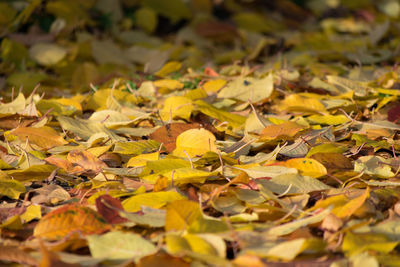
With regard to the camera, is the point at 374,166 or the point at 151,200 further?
the point at 374,166

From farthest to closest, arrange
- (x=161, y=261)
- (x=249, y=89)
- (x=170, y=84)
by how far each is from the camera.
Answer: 1. (x=170, y=84)
2. (x=249, y=89)
3. (x=161, y=261)

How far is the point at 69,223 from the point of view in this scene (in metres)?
0.62

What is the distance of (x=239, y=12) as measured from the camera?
2.51m

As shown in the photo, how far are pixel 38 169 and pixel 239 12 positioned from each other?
1.88 metres

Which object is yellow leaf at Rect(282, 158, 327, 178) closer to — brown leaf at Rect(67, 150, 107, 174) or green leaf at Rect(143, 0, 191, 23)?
brown leaf at Rect(67, 150, 107, 174)

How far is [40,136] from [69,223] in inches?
14.1

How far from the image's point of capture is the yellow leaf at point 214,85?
1.23 m

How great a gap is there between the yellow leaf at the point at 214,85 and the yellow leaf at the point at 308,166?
19.3 inches

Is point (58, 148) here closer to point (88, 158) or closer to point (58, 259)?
point (88, 158)

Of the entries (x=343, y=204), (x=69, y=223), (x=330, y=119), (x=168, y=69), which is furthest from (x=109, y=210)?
(x=168, y=69)

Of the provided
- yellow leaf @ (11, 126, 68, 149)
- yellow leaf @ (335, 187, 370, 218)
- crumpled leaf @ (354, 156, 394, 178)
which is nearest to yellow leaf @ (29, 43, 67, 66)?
yellow leaf @ (11, 126, 68, 149)

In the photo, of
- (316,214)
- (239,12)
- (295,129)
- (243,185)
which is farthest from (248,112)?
(239,12)

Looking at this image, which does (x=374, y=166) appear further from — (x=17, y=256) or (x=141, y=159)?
(x=17, y=256)

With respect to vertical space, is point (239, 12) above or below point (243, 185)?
below
